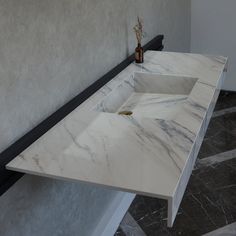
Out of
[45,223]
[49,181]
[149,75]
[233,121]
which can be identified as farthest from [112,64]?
[233,121]

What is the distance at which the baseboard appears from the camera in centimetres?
213

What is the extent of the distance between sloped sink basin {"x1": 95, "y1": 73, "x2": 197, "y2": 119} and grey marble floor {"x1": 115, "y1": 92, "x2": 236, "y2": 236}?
2.69 feet

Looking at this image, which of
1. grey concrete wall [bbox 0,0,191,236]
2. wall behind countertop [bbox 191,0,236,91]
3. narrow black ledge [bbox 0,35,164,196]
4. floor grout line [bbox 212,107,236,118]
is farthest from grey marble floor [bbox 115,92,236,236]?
wall behind countertop [bbox 191,0,236,91]

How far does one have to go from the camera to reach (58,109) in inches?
62.1

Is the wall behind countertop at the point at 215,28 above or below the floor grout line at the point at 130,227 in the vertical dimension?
above

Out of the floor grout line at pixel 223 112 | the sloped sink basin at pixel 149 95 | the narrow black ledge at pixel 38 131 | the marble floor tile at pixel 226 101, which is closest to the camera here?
the narrow black ledge at pixel 38 131

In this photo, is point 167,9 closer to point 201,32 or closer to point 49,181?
point 201,32

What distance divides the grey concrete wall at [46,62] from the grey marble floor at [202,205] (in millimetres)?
307

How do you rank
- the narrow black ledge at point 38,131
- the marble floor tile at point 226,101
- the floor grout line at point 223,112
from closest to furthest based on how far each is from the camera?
the narrow black ledge at point 38,131
the floor grout line at point 223,112
the marble floor tile at point 226,101

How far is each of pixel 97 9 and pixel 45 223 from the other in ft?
3.49

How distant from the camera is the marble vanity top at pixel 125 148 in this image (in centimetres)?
114

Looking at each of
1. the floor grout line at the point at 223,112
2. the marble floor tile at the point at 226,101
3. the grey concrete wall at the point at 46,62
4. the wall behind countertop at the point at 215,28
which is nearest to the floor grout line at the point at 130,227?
the grey concrete wall at the point at 46,62

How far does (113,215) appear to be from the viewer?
2.24 metres

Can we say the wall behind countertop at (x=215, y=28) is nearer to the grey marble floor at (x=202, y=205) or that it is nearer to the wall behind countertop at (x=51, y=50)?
the grey marble floor at (x=202, y=205)
